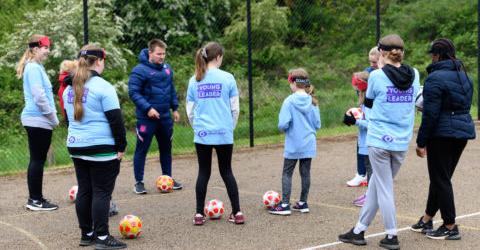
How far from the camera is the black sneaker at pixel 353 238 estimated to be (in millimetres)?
6352

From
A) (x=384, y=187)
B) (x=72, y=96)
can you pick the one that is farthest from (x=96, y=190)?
(x=384, y=187)

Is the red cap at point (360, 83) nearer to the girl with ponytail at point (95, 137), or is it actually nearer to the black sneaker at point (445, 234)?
the black sneaker at point (445, 234)

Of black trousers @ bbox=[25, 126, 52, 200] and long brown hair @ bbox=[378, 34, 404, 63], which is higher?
long brown hair @ bbox=[378, 34, 404, 63]

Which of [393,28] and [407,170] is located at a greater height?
[393,28]

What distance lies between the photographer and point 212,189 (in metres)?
9.22

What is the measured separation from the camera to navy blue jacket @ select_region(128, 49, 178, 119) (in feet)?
28.5

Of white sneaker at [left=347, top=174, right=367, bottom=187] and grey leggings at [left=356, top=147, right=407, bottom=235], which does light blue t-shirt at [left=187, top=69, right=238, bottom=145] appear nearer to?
grey leggings at [left=356, top=147, right=407, bottom=235]

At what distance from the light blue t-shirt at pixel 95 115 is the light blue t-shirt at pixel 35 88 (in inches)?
65.5

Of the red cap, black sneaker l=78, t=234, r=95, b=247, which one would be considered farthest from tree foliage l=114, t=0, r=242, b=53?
black sneaker l=78, t=234, r=95, b=247

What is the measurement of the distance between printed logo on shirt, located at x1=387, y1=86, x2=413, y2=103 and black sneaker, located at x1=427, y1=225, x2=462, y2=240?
124 cm

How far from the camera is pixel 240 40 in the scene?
61.6ft

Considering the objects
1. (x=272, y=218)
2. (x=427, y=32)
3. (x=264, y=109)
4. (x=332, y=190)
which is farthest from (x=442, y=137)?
(x=427, y=32)

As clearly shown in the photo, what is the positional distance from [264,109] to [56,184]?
21.9 feet

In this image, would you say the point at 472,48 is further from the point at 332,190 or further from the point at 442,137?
the point at 442,137
